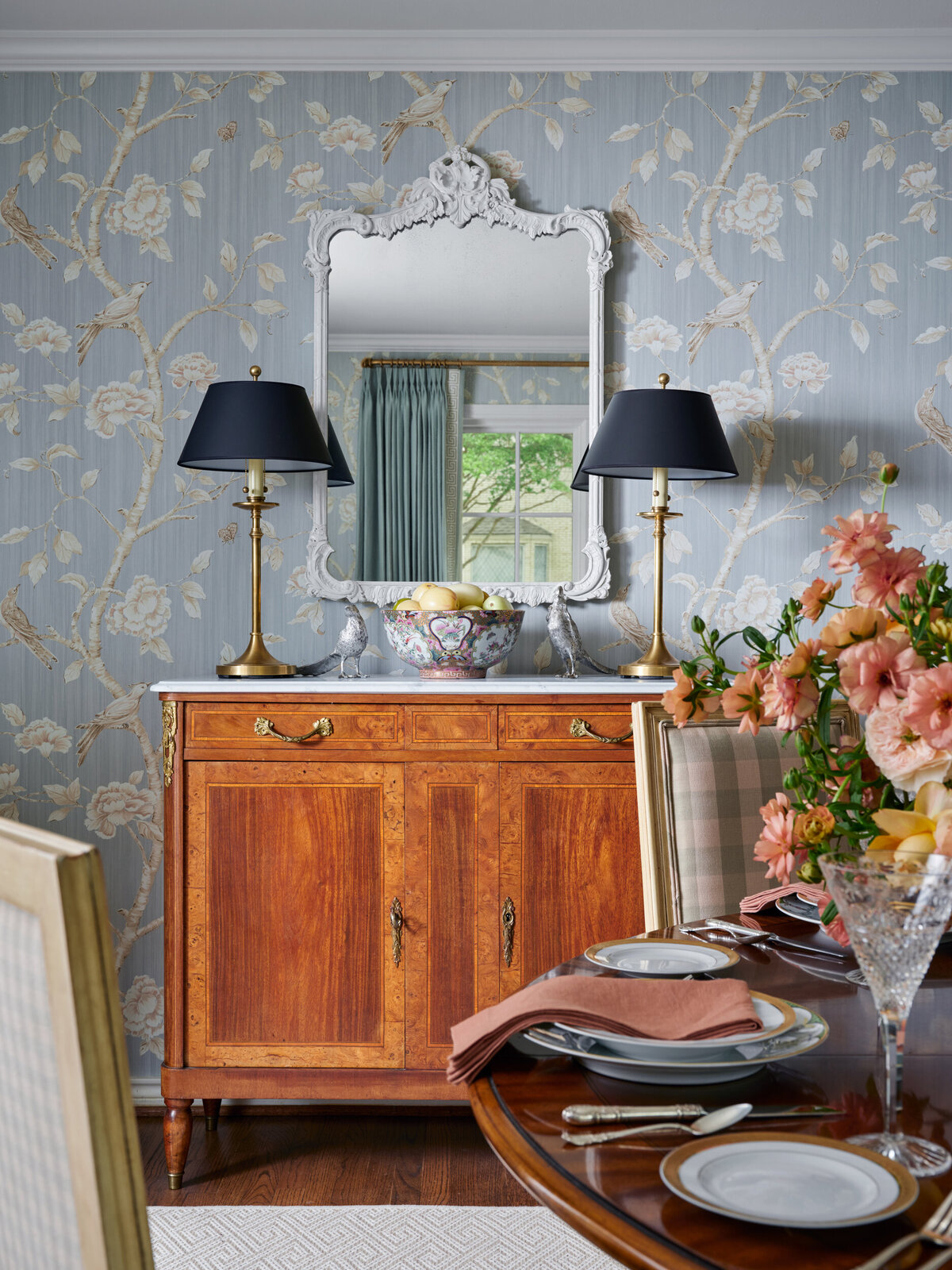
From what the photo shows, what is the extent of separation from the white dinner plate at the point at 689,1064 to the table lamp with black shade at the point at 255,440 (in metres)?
1.72

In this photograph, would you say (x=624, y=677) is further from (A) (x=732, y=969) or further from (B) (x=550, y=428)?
(A) (x=732, y=969)

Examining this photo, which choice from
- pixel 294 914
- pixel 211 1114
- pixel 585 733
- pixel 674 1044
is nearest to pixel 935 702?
pixel 674 1044

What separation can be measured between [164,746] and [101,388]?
1054mm

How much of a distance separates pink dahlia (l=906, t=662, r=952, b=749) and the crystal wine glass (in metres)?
0.11

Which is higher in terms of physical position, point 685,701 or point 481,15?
point 481,15

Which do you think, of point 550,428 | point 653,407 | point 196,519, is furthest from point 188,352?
point 653,407

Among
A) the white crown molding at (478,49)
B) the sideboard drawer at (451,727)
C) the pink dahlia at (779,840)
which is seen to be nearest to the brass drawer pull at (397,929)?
the sideboard drawer at (451,727)

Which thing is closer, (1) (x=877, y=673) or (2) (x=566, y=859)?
A: (1) (x=877, y=673)

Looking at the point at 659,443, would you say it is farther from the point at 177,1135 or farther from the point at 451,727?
the point at 177,1135

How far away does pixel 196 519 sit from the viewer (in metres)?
2.72

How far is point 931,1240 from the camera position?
573mm

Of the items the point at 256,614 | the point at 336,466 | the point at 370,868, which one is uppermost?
the point at 336,466

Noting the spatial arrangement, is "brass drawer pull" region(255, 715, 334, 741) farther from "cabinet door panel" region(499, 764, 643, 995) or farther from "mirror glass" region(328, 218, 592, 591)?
"mirror glass" region(328, 218, 592, 591)

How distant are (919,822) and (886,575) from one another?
20 cm
